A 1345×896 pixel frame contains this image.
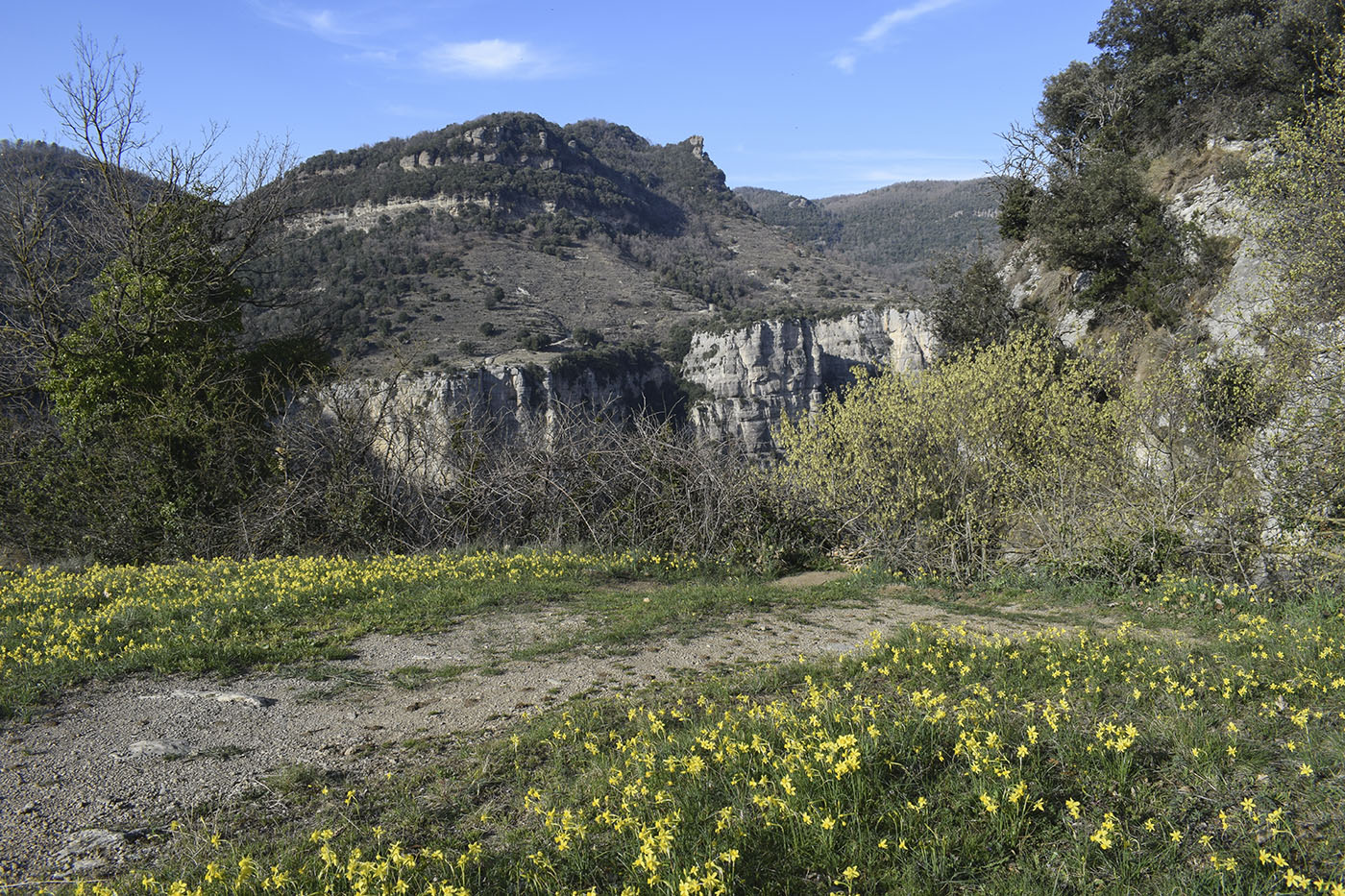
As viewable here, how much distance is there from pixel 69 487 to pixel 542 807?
1308 centimetres

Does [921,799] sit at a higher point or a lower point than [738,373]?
lower

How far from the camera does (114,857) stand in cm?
338

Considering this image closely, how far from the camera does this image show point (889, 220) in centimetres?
10831

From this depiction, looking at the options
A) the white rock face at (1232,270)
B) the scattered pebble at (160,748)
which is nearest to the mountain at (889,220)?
the white rock face at (1232,270)

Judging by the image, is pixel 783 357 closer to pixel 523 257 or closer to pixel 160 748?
pixel 523 257

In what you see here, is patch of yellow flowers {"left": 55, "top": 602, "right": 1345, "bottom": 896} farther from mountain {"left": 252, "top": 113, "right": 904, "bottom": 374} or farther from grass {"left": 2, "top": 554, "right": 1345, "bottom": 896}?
mountain {"left": 252, "top": 113, "right": 904, "bottom": 374}

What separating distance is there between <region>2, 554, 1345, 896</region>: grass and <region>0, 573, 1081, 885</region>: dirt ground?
296mm

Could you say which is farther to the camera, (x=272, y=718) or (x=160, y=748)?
(x=272, y=718)

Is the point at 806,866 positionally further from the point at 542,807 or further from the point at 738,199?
the point at 738,199

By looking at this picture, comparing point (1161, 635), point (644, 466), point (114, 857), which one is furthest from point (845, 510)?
point (114, 857)

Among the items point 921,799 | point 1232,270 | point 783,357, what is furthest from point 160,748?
point 783,357

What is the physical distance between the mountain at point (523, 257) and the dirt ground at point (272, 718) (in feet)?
106

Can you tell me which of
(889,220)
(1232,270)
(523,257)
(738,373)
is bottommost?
(738,373)

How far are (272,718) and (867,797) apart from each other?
3949 mm
